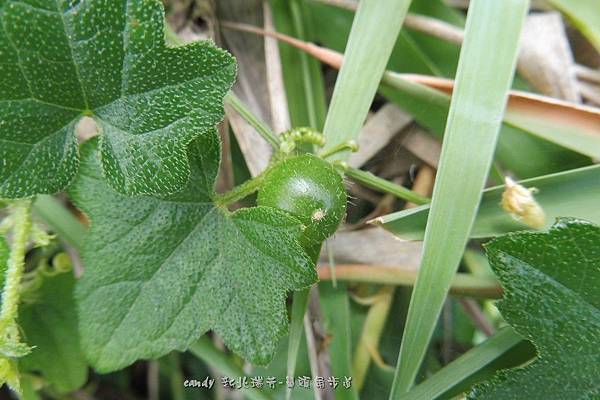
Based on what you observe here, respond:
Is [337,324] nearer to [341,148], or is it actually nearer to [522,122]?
[341,148]

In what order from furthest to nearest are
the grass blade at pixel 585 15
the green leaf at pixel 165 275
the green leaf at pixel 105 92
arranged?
the grass blade at pixel 585 15 < the green leaf at pixel 165 275 < the green leaf at pixel 105 92

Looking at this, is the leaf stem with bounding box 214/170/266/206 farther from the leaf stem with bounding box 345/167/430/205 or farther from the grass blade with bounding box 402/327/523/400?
the grass blade with bounding box 402/327/523/400

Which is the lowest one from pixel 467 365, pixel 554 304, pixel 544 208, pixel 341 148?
pixel 467 365

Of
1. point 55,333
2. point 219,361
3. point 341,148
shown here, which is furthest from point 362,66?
point 55,333

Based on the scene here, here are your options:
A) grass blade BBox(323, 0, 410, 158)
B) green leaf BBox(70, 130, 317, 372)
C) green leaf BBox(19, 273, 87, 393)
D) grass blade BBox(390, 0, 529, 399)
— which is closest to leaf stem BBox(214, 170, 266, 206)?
green leaf BBox(70, 130, 317, 372)

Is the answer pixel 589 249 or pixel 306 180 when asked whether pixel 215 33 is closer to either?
pixel 306 180

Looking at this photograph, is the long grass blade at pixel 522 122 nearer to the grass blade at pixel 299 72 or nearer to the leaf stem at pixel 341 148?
the grass blade at pixel 299 72

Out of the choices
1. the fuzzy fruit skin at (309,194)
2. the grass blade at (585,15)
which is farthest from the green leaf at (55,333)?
the grass blade at (585,15)
